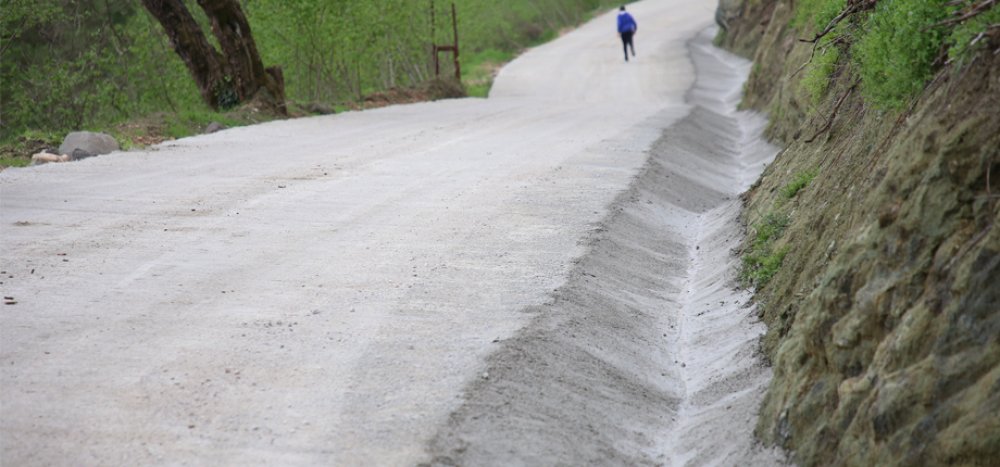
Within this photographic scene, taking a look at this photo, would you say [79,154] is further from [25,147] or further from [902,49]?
[902,49]

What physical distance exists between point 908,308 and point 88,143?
43.4 feet

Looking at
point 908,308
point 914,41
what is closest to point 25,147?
point 914,41

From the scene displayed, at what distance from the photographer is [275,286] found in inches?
333

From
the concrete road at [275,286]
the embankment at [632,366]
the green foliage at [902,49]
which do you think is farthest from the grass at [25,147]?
the green foliage at [902,49]

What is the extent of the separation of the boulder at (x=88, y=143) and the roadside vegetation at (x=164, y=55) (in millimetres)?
5044

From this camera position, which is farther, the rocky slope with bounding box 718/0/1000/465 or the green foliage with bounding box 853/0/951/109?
the green foliage with bounding box 853/0/951/109

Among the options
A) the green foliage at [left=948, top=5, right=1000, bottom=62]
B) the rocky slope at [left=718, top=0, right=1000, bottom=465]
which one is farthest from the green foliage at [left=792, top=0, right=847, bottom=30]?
the green foliage at [left=948, top=5, right=1000, bottom=62]

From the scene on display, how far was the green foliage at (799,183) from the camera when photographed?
9648 millimetres

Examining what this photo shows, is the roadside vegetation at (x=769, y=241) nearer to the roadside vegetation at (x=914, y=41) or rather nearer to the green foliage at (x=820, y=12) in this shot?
the roadside vegetation at (x=914, y=41)

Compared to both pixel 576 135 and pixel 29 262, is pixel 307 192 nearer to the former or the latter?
pixel 29 262

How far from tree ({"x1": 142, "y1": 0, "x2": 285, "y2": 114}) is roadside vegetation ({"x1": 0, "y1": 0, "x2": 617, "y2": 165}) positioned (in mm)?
481

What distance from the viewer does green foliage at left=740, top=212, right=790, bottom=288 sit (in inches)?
334

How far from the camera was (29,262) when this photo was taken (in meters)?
9.16

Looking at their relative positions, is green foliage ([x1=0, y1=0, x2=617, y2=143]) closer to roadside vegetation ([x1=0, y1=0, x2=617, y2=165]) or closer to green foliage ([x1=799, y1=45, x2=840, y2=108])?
roadside vegetation ([x1=0, y1=0, x2=617, y2=165])
